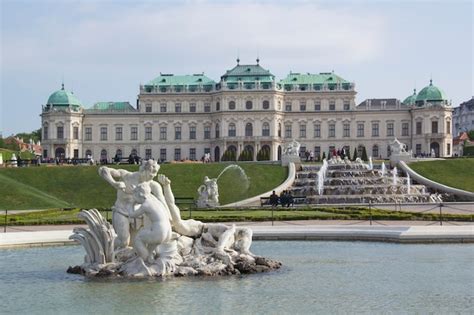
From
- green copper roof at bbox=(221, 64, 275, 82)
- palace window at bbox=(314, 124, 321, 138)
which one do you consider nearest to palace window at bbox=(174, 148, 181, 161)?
green copper roof at bbox=(221, 64, 275, 82)

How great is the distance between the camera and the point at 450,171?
58.3m

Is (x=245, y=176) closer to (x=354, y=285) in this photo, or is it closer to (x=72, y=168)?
(x=72, y=168)

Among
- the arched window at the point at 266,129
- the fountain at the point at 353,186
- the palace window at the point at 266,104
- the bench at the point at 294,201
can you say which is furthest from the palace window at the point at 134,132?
the bench at the point at 294,201

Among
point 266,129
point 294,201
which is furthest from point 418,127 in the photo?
point 294,201

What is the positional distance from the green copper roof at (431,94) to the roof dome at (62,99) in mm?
46104

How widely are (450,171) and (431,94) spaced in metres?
45.1

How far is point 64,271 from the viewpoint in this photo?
17.5 m

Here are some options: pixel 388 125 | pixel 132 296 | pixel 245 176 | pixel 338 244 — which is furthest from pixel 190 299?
pixel 388 125

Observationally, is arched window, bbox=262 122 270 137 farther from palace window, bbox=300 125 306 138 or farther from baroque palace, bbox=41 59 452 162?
palace window, bbox=300 125 306 138

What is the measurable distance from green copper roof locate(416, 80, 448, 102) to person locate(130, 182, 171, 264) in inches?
3520

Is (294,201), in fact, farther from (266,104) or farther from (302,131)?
(302,131)

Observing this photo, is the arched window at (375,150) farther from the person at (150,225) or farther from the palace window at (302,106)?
the person at (150,225)

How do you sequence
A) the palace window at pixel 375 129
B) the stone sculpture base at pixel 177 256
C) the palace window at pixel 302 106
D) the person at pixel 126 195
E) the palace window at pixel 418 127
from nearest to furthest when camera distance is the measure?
the stone sculpture base at pixel 177 256, the person at pixel 126 195, the palace window at pixel 418 127, the palace window at pixel 375 129, the palace window at pixel 302 106

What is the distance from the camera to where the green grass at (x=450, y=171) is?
54.2m
